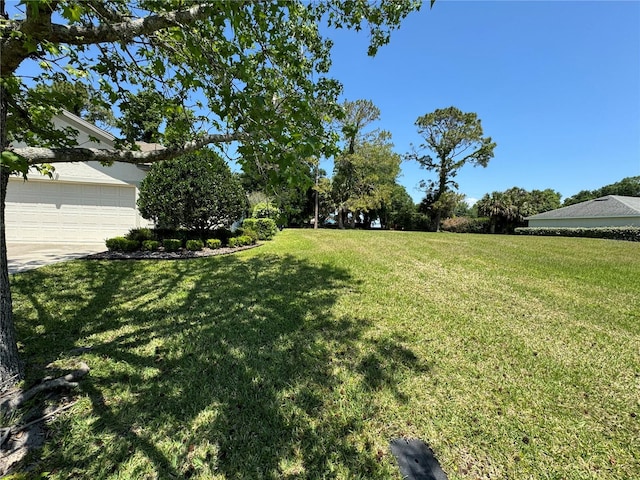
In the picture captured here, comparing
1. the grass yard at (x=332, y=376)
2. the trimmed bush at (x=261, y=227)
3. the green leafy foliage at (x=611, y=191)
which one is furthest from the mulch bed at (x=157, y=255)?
the green leafy foliage at (x=611, y=191)

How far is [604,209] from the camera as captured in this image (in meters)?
23.5

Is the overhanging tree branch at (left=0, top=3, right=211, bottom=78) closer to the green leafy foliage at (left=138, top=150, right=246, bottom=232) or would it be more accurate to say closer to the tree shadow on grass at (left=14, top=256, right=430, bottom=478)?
the tree shadow on grass at (left=14, top=256, right=430, bottom=478)

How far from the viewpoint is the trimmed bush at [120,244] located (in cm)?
770

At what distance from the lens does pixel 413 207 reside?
123 ft

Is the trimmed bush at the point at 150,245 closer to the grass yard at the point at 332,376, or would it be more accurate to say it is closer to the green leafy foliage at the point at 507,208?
the grass yard at the point at 332,376

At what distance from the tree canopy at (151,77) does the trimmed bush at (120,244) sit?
17.4 feet

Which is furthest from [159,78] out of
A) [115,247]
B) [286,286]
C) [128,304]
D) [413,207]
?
[413,207]

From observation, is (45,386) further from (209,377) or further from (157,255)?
(157,255)

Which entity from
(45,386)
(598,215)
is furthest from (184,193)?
(598,215)

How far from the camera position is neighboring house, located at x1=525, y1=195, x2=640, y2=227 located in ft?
70.2

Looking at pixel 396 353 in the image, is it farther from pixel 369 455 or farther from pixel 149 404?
pixel 149 404

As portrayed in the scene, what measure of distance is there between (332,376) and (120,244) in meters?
7.85

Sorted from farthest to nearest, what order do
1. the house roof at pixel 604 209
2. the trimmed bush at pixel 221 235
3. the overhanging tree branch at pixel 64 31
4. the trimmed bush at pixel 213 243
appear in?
1. the house roof at pixel 604 209
2. the trimmed bush at pixel 221 235
3. the trimmed bush at pixel 213 243
4. the overhanging tree branch at pixel 64 31

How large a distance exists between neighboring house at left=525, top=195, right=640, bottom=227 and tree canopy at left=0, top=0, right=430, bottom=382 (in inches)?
1177
